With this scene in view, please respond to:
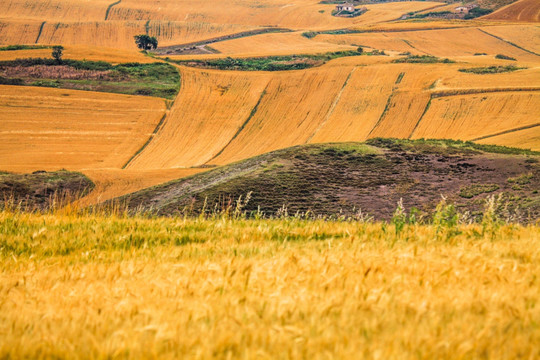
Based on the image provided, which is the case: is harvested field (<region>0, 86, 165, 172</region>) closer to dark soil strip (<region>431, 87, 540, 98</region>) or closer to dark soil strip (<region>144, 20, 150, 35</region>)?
dark soil strip (<region>431, 87, 540, 98</region>)

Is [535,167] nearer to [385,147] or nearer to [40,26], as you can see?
[385,147]

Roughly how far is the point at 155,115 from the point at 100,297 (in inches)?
2565

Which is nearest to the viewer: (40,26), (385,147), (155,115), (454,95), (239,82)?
(385,147)

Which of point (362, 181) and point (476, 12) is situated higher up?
point (476, 12)

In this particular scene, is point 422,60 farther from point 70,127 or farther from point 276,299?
point 276,299

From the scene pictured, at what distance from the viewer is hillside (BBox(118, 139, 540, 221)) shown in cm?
2328

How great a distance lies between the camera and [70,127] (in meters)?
60.9

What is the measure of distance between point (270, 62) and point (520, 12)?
7776 centimetres

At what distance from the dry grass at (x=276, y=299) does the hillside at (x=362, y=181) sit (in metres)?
14.6

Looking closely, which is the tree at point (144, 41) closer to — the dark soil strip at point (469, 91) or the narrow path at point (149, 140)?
the narrow path at point (149, 140)

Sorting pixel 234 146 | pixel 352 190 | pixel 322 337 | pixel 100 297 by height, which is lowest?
pixel 234 146

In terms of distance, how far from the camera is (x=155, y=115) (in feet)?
223

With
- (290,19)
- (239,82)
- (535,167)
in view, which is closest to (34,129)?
(239,82)

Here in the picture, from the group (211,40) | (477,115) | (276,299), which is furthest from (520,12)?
(276,299)
